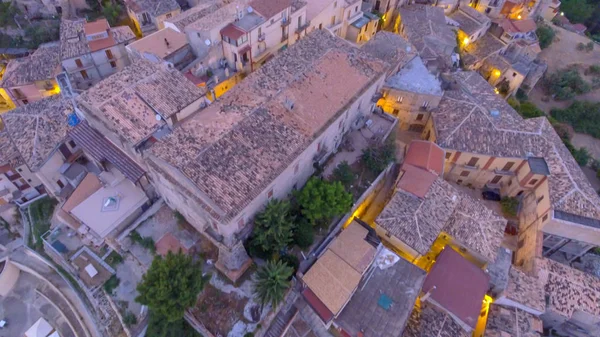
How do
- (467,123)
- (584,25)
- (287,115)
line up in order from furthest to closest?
(584,25)
(467,123)
(287,115)

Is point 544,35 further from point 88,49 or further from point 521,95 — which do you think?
point 88,49

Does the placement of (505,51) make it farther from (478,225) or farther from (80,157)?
(80,157)

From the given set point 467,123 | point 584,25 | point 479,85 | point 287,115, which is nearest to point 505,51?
point 479,85

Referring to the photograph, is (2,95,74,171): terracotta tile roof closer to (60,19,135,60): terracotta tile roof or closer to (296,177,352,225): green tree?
(60,19,135,60): terracotta tile roof

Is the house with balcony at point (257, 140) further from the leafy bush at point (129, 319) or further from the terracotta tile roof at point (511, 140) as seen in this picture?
the terracotta tile roof at point (511, 140)

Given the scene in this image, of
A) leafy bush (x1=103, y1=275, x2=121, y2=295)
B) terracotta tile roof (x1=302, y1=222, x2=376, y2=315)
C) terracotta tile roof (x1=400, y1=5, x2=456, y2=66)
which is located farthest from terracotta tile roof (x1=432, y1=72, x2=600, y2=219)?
leafy bush (x1=103, y1=275, x2=121, y2=295)
